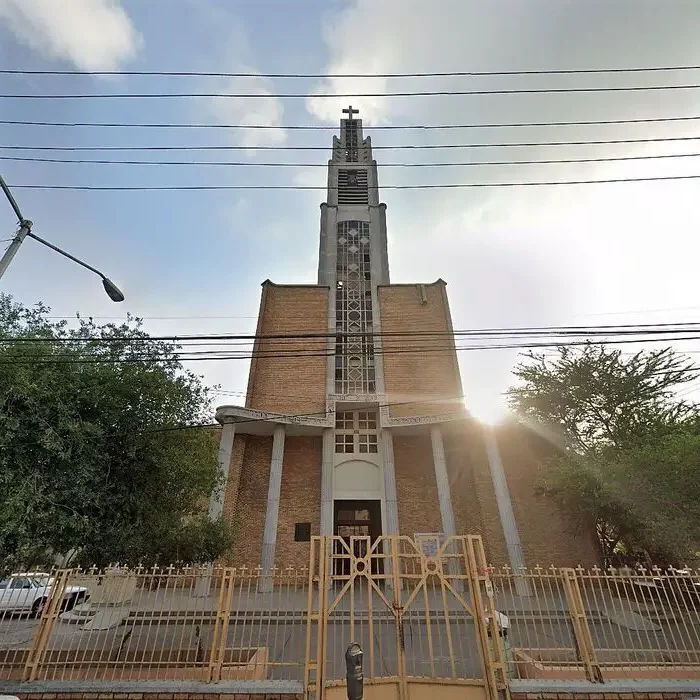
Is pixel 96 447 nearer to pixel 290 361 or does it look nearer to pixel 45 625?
pixel 45 625

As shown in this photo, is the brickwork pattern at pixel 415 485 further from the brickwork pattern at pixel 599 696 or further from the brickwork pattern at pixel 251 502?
the brickwork pattern at pixel 599 696

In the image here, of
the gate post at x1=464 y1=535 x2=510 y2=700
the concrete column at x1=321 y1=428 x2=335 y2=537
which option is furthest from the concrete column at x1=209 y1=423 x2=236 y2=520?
the gate post at x1=464 y1=535 x2=510 y2=700

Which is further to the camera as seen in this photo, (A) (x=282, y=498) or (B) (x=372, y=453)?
(B) (x=372, y=453)

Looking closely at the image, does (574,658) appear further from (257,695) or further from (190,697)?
(190,697)

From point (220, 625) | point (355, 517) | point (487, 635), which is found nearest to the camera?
point (487, 635)

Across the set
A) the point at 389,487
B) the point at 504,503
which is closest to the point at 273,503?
the point at 389,487

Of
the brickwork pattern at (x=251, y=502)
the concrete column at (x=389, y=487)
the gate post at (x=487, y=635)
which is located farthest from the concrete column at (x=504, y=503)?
the gate post at (x=487, y=635)

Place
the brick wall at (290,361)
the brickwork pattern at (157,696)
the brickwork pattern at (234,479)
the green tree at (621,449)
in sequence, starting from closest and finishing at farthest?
1. the brickwork pattern at (157,696)
2. the green tree at (621,449)
3. the brickwork pattern at (234,479)
4. the brick wall at (290,361)

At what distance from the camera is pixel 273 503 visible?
52.7ft

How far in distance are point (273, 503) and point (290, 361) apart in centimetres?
674

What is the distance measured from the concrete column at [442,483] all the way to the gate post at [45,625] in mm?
12417

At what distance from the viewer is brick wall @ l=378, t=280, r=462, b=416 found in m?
19.1

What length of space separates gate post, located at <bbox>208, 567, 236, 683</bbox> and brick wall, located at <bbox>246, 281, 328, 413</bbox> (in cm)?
1135

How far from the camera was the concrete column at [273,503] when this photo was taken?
15.0 meters
